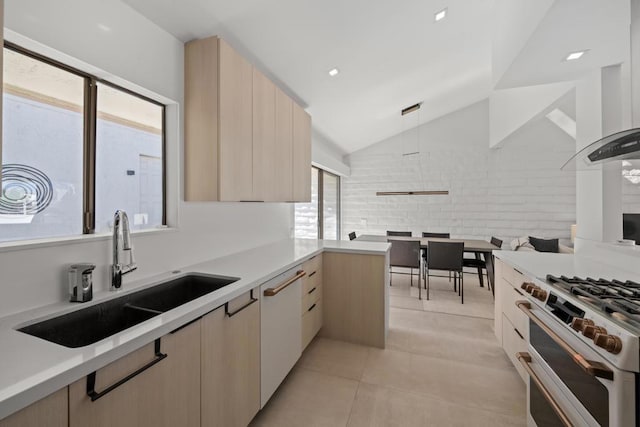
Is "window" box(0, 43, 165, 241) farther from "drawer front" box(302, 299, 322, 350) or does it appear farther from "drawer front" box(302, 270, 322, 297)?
"drawer front" box(302, 299, 322, 350)

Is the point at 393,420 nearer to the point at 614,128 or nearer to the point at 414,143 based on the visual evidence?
the point at 614,128

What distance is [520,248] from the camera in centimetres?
390

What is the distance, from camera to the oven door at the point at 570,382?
2.86 ft

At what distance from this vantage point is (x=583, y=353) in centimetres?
103

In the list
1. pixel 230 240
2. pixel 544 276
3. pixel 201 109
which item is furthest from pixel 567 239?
pixel 201 109

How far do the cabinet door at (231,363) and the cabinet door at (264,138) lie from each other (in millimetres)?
967

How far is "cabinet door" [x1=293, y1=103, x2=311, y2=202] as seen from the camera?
2.75 meters

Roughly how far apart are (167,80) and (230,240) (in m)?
1.21

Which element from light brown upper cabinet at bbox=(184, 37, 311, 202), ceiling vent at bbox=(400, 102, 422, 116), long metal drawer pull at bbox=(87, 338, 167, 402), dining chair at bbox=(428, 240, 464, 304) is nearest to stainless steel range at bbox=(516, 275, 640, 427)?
long metal drawer pull at bbox=(87, 338, 167, 402)

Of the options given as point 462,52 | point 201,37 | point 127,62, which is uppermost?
point 462,52

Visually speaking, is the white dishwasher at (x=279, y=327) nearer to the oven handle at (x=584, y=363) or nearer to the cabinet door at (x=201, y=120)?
the cabinet door at (x=201, y=120)

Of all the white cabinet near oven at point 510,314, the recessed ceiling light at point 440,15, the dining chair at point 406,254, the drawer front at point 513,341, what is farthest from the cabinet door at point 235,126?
the dining chair at point 406,254

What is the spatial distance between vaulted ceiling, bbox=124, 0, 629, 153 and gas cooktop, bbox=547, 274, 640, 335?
1403 mm

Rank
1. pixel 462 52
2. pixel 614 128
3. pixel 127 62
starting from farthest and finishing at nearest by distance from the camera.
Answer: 1. pixel 462 52
2. pixel 614 128
3. pixel 127 62
